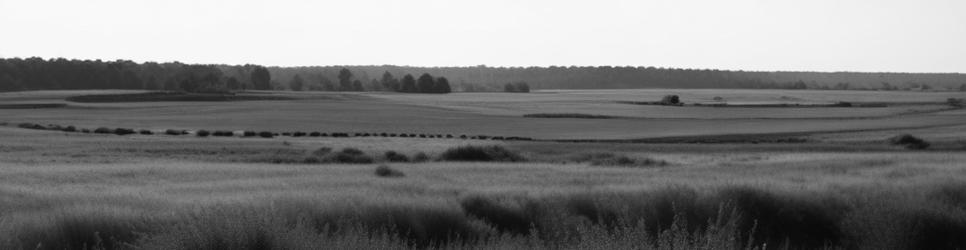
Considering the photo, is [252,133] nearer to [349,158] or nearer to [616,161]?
[349,158]

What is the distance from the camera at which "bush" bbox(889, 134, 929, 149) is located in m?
51.3

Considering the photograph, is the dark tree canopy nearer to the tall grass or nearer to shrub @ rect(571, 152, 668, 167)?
shrub @ rect(571, 152, 668, 167)

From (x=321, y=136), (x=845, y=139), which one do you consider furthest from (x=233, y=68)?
(x=845, y=139)

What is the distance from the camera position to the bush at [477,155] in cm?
4175

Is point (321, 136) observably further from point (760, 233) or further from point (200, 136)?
point (760, 233)

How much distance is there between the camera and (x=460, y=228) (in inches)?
580

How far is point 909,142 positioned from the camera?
5309 centimetres

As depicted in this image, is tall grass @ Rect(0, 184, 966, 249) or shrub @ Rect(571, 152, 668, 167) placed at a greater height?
tall grass @ Rect(0, 184, 966, 249)

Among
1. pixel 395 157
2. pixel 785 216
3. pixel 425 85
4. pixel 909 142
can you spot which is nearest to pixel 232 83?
pixel 425 85

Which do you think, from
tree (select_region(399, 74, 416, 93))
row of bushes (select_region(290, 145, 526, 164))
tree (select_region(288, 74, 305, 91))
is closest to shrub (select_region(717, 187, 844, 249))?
row of bushes (select_region(290, 145, 526, 164))

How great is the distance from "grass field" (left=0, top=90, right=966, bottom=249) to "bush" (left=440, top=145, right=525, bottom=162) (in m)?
0.68

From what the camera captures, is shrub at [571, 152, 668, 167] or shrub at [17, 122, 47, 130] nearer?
shrub at [571, 152, 668, 167]

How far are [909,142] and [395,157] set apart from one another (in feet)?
81.7

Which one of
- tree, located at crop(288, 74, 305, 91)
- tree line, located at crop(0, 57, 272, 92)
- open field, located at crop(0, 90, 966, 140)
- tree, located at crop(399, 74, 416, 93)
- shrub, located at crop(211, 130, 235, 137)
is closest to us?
shrub, located at crop(211, 130, 235, 137)
